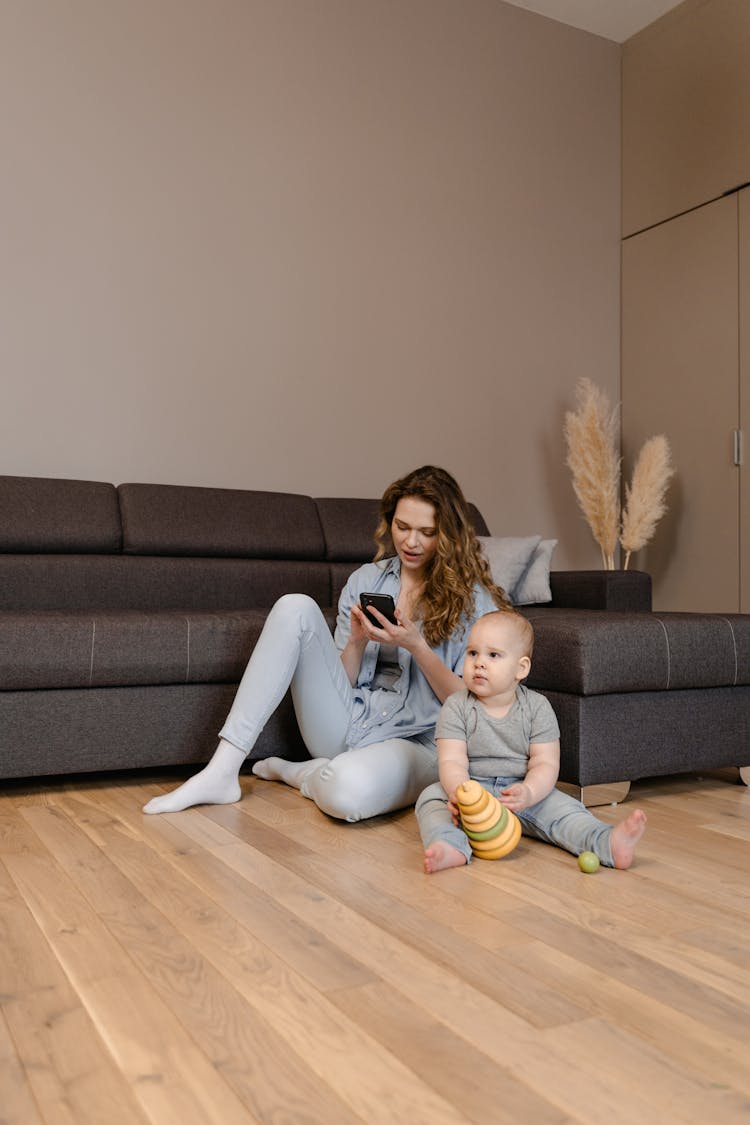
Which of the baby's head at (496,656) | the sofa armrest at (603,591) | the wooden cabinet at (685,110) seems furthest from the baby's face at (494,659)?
the wooden cabinet at (685,110)

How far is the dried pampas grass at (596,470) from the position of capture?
14.3 ft

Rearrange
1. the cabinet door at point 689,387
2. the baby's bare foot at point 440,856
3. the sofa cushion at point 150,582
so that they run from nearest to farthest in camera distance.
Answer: the baby's bare foot at point 440,856 → the sofa cushion at point 150,582 → the cabinet door at point 689,387

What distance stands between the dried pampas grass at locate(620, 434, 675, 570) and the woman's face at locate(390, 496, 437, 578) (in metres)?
2.20

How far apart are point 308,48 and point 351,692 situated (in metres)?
2.96

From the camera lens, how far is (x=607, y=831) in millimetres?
1815

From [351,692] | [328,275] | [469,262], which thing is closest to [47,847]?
[351,692]

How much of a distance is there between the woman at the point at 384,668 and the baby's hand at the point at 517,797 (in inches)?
11.3

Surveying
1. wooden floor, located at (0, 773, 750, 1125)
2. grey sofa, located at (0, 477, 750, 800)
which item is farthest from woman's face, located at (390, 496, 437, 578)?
wooden floor, located at (0, 773, 750, 1125)

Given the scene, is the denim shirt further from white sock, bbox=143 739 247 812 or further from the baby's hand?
the baby's hand

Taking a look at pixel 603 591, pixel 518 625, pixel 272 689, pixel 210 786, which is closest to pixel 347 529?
pixel 603 591

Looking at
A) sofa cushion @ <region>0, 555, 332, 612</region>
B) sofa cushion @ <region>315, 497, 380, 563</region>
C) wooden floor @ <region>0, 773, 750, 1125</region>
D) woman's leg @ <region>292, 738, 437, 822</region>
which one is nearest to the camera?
wooden floor @ <region>0, 773, 750, 1125</region>

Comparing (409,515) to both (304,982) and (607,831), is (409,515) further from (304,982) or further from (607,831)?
(304,982)

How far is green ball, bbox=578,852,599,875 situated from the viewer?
1.76 m

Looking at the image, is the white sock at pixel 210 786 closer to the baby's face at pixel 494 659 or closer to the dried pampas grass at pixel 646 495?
the baby's face at pixel 494 659
